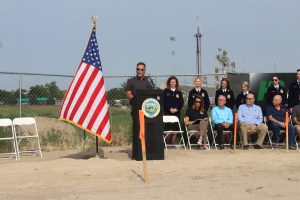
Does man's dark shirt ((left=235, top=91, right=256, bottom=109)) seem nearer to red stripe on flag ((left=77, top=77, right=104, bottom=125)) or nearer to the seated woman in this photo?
the seated woman

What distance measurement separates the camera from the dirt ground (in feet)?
22.9

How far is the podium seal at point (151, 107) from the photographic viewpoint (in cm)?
1037

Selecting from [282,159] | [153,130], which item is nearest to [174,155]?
[153,130]

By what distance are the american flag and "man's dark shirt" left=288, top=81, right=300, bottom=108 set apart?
18.0 ft

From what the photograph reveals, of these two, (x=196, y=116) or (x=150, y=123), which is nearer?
(x=150, y=123)

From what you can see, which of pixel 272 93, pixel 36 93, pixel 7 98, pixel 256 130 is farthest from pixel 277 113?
pixel 7 98

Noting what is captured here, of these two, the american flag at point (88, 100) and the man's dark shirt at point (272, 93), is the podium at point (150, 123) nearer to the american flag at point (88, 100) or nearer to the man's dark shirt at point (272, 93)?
the american flag at point (88, 100)

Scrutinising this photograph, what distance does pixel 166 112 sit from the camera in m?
13.0

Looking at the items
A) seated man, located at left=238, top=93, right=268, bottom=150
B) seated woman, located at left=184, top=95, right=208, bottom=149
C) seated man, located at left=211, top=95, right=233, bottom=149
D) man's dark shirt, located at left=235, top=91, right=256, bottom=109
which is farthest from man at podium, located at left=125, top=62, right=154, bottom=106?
man's dark shirt, located at left=235, top=91, right=256, bottom=109

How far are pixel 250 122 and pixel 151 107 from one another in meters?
3.38

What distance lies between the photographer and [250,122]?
12.8 metres

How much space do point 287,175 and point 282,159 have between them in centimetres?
198

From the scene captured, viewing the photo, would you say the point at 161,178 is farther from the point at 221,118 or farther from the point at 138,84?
the point at 221,118

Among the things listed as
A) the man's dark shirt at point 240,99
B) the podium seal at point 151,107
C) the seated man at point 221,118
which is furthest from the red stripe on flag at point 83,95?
the man's dark shirt at point 240,99
